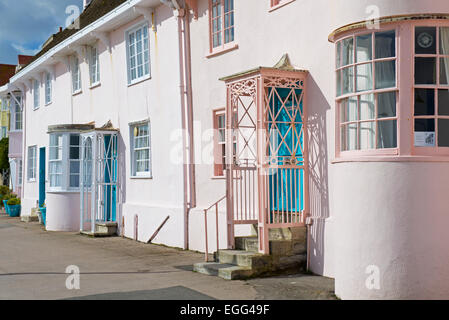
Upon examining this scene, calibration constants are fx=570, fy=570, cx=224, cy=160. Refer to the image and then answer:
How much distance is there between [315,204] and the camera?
9.69m

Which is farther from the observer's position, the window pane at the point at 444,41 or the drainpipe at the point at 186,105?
the drainpipe at the point at 186,105

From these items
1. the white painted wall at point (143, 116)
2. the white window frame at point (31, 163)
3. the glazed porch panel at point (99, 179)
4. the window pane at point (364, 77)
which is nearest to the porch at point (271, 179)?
the window pane at point (364, 77)

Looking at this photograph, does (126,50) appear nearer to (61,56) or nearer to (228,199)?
(61,56)

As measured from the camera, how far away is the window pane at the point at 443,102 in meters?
7.30

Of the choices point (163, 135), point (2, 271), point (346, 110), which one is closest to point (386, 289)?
point (346, 110)

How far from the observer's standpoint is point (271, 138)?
422 inches

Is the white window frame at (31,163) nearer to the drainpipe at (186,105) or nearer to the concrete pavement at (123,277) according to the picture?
the concrete pavement at (123,277)

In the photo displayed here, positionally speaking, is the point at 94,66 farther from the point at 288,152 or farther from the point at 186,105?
the point at 288,152

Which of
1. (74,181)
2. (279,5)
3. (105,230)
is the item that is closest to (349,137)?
(279,5)

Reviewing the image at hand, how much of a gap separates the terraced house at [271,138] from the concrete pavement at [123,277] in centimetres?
49

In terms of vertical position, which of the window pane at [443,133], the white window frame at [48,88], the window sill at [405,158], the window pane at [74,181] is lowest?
the window pane at [74,181]

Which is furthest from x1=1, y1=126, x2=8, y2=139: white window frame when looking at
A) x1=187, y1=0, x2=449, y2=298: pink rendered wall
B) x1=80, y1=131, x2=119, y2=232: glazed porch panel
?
x1=187, y1=0, x2=449, y2=298: pink rendered wall

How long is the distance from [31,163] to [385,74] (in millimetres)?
20010

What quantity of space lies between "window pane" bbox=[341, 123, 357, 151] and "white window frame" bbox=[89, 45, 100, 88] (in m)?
11.7
